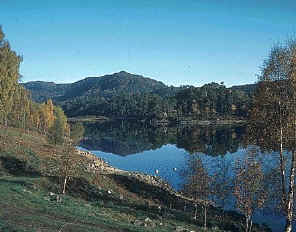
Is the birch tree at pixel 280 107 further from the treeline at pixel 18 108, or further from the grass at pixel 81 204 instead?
the treeline at pixel 18 108

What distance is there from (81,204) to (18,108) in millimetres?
85857

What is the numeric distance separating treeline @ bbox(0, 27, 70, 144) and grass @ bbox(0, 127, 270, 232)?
1018cm

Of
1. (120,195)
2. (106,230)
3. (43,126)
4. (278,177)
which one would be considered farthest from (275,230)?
(43,126)

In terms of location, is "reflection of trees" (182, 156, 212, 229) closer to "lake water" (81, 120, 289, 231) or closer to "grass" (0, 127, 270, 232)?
"lake water" (81, 120, 289, 231)

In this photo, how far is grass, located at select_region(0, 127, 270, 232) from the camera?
22.0 m

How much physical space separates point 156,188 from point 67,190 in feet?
58.3

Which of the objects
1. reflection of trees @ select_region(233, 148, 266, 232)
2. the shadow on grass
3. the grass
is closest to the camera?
the grass

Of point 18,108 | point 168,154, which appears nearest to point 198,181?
point 168,154

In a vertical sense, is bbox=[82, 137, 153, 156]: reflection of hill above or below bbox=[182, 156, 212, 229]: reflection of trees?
below

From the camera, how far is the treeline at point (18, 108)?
2359 inches

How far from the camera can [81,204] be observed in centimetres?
3281

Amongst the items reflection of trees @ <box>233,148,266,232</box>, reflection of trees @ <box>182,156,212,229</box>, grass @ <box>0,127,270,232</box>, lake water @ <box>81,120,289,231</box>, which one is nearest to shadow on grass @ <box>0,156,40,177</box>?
grass @ <box>0,127,270,232</box>

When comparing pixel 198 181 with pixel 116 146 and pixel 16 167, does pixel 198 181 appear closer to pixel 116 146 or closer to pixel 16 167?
pixel 16 167

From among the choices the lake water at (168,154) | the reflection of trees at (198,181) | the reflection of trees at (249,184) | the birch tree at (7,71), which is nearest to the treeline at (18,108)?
the birch tree at (7,71)
